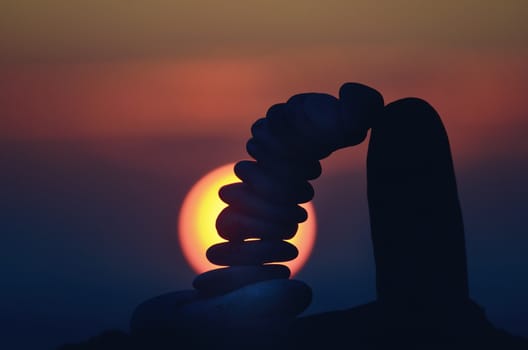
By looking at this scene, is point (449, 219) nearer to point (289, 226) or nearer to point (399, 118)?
point (399, 118)

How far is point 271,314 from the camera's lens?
7582 millimetres

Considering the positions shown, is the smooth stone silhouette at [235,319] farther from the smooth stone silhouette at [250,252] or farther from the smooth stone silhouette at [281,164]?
the smooth stone silhouette at [281,164]

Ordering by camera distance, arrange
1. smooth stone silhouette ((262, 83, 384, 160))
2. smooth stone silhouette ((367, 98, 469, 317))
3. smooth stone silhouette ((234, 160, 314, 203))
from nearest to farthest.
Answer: smooth stone silhouette ((367, 98, 469, 317))
smooth stone silhouette ((262, 83, 384, 160))
smooth stone silhouette ((234, 160, 314, 203))

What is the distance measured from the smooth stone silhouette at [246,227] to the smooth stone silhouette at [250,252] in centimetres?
7

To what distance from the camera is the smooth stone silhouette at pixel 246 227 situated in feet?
25.9

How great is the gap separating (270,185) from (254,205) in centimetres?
26

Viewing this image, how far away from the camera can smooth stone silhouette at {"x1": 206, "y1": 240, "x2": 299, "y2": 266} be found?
26.2 ft

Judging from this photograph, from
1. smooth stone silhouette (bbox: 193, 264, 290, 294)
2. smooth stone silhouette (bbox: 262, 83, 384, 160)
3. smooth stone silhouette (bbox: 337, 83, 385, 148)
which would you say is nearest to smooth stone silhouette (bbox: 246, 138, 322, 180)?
smooth stone silhouette (bbox: 262, 83, 384, 160)

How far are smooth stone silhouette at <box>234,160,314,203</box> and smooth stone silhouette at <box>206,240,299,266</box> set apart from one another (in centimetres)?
48

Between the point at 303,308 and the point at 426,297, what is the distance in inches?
Answer: 52.1

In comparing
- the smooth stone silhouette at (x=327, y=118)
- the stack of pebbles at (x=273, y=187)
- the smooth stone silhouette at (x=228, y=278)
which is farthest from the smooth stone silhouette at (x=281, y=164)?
the smooth stone silhouette at (x=228, y=278)

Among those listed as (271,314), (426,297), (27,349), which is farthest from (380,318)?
(27,349)

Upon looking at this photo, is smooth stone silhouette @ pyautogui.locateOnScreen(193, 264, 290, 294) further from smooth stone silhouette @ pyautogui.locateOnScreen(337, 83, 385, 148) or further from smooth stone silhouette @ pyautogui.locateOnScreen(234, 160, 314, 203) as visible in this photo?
smooth stone silhouette @ pyautogui.locateOnScreen(337, 83, 385, 148)

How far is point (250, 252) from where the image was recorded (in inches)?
314
